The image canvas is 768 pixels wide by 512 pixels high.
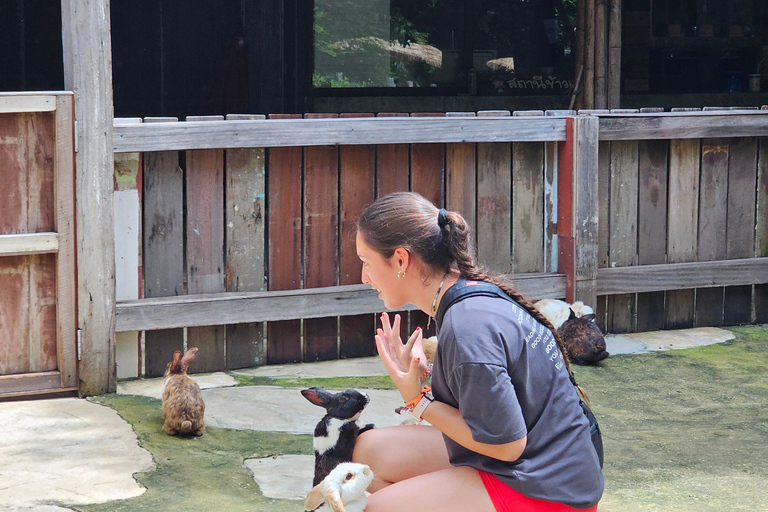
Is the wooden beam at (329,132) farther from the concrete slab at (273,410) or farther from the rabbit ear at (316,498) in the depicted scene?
the rabbit ear at (316,498)

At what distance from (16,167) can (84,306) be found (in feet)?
2.54

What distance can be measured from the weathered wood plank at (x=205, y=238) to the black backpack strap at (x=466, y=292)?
297cm

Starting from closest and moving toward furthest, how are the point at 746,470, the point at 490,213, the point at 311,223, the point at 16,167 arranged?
1. the point at 746,470
2. the point at 16,167
3. the point at 311,223
4. the point at 490,213

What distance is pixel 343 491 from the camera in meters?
2.65

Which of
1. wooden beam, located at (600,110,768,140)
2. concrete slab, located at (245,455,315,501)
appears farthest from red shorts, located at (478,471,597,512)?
wooden beam, located at (600,110,768,140)

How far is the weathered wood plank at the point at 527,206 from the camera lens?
6.07m

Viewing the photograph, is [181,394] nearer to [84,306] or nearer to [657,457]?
[84,306]

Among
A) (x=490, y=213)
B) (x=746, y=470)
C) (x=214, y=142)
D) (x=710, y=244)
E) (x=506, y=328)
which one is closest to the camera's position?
(x=506, y=328)

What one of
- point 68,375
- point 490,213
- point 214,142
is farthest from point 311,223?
point 68,375

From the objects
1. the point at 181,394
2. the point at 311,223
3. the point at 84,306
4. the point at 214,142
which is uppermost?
the point at 214,142

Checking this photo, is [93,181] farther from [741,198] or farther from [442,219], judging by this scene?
[741,198]

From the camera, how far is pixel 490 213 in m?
6.02

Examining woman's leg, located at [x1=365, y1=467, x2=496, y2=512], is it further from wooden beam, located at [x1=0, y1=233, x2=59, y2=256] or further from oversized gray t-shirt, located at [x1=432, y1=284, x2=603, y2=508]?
wooden beam, located at [x1=0, y1=233, x2=59, y2=256]

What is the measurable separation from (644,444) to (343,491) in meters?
2.20
